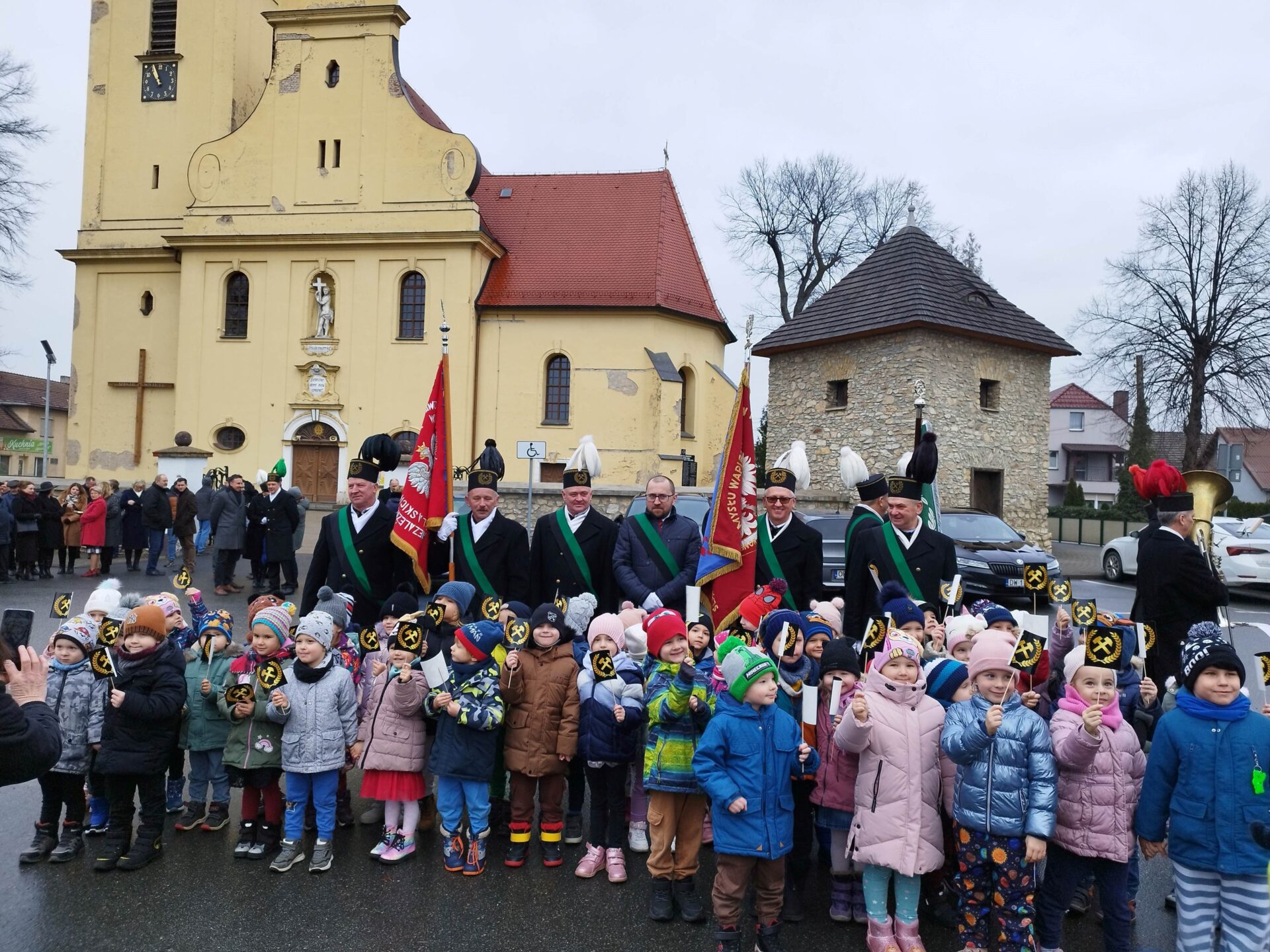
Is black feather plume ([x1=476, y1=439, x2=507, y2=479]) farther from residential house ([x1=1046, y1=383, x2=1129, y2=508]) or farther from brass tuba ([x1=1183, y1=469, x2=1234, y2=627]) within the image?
residential house ([x1=1046, y1=383, x2=1129, y2=508])

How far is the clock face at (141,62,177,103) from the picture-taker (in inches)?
1143

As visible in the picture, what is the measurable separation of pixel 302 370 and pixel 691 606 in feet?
82.4

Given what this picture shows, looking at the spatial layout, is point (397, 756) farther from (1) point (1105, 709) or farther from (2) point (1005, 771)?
(1) point (1105, 709)

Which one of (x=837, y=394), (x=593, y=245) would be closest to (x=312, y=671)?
(x=837, y=394)

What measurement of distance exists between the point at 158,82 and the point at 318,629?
31013 mm

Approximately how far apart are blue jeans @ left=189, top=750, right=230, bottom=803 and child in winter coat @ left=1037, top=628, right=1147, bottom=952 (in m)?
4.37

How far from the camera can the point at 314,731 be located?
483 centimetres

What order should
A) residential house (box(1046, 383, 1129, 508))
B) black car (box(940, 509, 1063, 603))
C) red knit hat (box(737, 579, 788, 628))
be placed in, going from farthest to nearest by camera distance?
residential house (box(1046, 383, 1129, 508))
black car (box(940, 509, 1063, 603))
red knit hat (box(737, 579, 788, 628))

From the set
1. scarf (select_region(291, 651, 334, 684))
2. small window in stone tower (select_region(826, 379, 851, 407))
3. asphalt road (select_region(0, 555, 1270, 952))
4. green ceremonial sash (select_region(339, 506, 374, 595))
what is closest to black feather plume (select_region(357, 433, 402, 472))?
green ceremonial sash (select_region(339, 506, 374, 595))

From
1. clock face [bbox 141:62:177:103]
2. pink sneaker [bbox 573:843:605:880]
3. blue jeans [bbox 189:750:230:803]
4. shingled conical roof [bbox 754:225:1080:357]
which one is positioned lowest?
pink sneaker [bbox 573:843:605:880]

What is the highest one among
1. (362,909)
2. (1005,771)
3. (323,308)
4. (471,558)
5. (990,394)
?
(323,308)

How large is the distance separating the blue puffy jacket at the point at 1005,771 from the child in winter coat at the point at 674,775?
1166 mm

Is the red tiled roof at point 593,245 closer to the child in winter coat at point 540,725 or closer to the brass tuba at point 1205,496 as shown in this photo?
the brass tuba at point 1205,496

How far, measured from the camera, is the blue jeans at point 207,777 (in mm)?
5219
